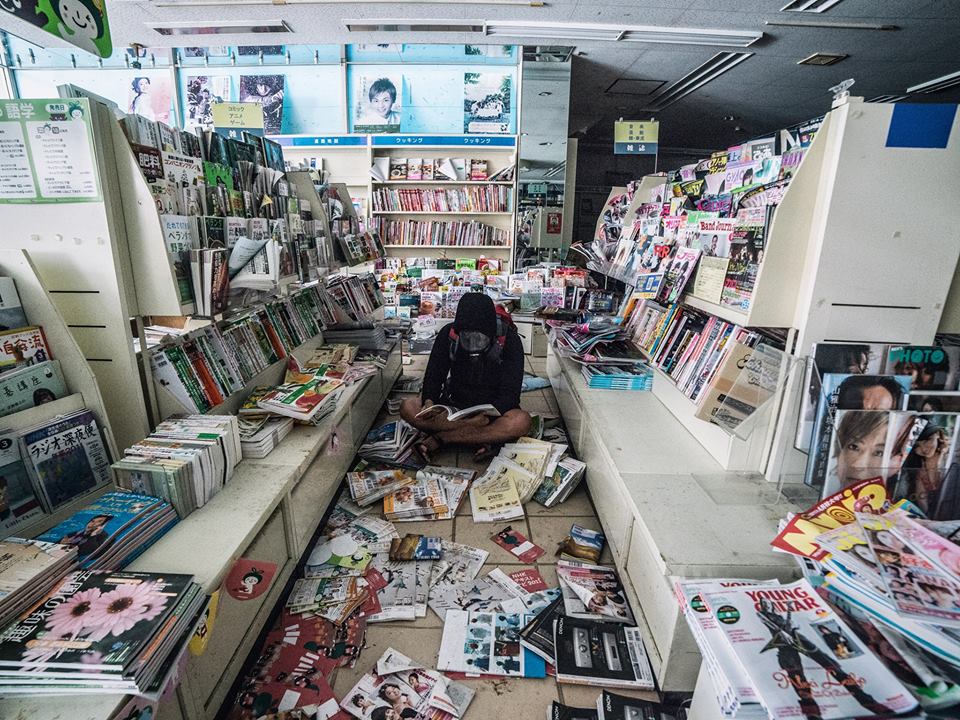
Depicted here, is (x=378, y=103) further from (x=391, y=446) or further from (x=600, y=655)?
(x=600, y=655)

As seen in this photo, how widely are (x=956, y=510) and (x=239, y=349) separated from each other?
8.57 ft

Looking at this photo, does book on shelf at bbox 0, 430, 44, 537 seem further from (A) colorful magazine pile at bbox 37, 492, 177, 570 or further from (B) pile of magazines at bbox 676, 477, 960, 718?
(B) pile of magazines at bbox 676, 477, 960, 718

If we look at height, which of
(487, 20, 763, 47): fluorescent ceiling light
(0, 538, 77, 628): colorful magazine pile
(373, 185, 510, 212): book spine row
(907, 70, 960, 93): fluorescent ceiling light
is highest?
(487, 20, 763, 47): fluorescent ceiling light

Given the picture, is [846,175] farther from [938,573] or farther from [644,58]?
[644,58]

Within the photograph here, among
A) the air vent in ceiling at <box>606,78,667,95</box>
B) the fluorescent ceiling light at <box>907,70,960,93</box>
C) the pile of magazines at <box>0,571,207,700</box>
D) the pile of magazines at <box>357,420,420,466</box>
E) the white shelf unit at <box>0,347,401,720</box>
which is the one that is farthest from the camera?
the air vent in ceiling at <box>606,78,667,95</box>

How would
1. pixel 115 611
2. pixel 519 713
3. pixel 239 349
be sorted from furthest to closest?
pixel 239 349 < pixel 519 713 < pixel 115 611

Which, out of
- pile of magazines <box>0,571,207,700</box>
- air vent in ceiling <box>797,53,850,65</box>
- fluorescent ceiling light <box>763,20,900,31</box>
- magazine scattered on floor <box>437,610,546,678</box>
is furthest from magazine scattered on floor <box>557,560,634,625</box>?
air vent in ceiling <box>797,53,850,65</box>

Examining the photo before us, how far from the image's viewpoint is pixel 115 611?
1.05 m

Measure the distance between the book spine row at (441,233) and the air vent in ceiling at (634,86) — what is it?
3229 millimetres

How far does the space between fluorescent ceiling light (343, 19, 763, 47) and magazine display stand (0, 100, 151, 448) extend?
4495 mm

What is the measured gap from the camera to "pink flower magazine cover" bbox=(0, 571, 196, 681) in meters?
0.93

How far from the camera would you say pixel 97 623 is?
3.34 ft

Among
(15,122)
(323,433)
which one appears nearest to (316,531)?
(323,433)

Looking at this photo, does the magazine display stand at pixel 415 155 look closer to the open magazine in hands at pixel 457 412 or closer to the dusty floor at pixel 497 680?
the open magazine in hands at pixel 457 412
